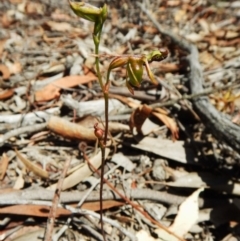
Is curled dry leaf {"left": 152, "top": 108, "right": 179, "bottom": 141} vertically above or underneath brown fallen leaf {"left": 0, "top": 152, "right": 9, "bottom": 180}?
above

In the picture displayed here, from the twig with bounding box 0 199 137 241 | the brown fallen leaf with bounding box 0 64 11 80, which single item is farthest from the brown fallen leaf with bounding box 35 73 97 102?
the twig with bounding box 0 199 137 241

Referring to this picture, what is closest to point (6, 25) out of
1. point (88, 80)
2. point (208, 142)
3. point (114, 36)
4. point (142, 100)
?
point (114, 36)

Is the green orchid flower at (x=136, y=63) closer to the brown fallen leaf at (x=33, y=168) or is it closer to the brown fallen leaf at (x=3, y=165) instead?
the brown fallen leaf at (x=33, y=168)

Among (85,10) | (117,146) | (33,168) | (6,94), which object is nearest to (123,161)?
(117,146)

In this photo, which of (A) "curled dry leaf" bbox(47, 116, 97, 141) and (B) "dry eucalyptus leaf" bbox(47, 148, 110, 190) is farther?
(A) "curled dry leaf" bbox(47, 116, 97, 141)

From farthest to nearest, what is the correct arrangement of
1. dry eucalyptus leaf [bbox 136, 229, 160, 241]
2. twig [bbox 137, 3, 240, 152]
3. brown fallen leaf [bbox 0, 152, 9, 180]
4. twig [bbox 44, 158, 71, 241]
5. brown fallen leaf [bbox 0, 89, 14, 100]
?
brown fallen leaf [bbox 0, 89, 14, 100] < brown fallen leaf [bbox 0, 152, 9, 180] < twig [bbox 137, 3, 240, 152] < dry eucalyptus leaf [bbox 136, 229, 160, 241] < twig [bbox 44, 158, 71, 241]

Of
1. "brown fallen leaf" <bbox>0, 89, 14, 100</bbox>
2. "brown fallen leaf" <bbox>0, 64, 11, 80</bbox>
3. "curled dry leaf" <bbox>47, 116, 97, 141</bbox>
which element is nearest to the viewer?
"curled dry leaf" <bbox>47, 116, 97, 141</bbox>

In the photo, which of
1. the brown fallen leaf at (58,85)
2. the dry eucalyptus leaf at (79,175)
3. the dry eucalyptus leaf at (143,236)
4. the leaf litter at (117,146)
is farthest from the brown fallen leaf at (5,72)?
the dry eucalyptus leaf at (143,236)

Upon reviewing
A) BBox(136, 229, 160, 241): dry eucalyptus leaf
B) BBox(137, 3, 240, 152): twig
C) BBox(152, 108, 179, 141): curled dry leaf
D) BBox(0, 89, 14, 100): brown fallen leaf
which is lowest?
BBox(136, 229, 160, 241): dry eucalyptus leaf

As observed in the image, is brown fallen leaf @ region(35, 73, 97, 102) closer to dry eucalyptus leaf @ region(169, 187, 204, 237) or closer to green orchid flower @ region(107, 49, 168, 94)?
dry eucalyptus leaf @ region(169, 187, 204, 237)
